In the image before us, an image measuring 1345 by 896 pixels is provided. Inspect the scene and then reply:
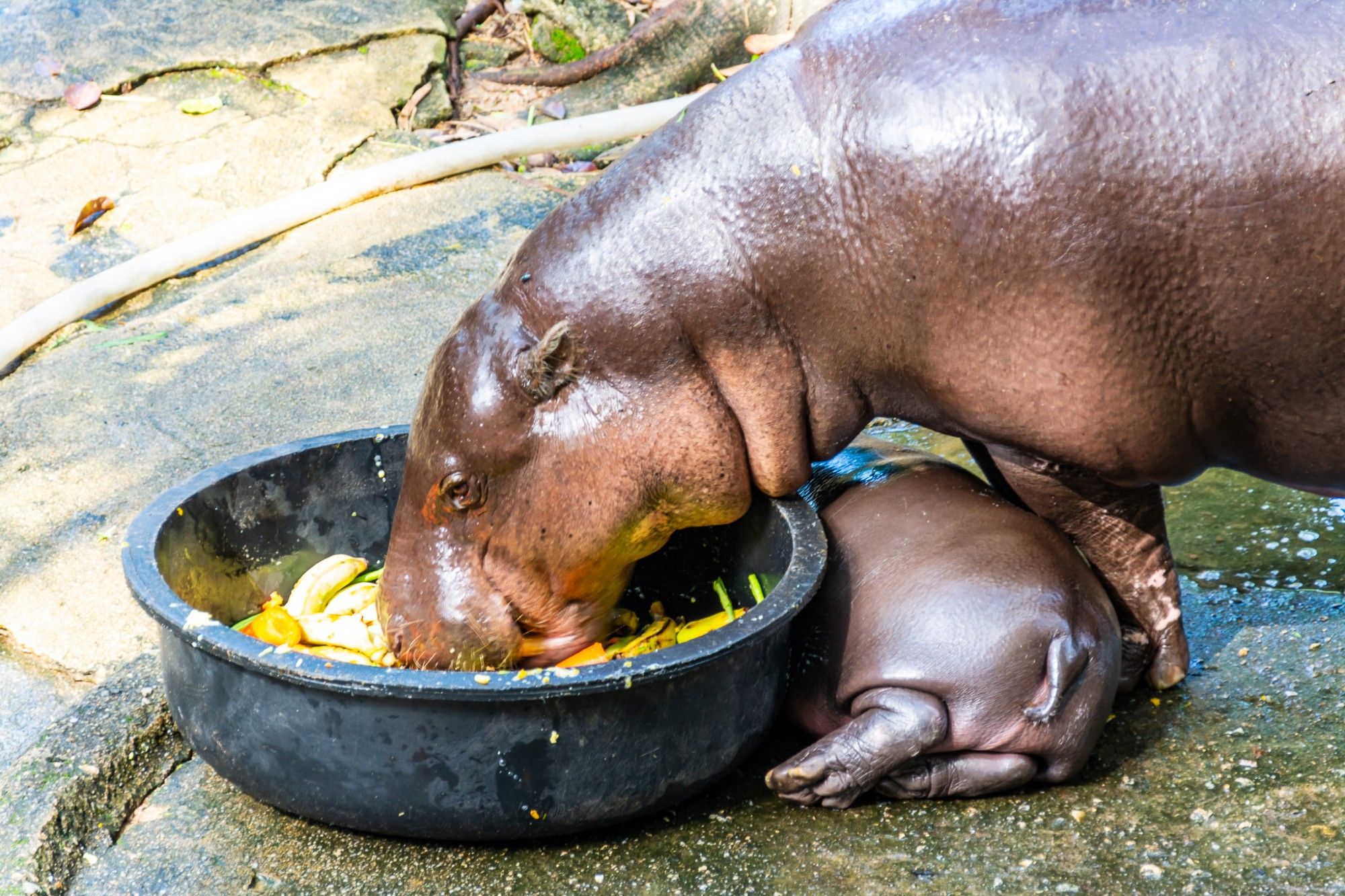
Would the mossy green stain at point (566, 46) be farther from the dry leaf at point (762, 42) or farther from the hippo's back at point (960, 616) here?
the hippo's back at point (960, 616)

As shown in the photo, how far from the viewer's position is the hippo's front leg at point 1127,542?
11.1ft

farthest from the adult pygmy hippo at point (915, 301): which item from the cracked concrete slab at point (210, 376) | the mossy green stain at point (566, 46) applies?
the mossy green stain at point (566, 46)

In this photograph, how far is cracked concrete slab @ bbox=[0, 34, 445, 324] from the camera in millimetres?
6469

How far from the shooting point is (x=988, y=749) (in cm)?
304

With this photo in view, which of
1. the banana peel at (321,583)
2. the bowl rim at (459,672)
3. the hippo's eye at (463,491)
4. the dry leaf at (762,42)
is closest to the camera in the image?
the bowl rim at (459,672)

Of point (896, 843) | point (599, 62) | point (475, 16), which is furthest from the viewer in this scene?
point (475, 16)

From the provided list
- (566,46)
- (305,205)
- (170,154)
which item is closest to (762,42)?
(566,46)

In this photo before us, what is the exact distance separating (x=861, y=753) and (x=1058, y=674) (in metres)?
0.45

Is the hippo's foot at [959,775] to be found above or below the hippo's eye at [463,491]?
below

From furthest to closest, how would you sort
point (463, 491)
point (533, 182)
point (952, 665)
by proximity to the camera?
point (533, 182) → point (463, 491) → point (952, 665)

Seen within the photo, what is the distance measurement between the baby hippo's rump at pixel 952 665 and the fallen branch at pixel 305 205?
142 inches

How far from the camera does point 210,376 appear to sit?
530cm

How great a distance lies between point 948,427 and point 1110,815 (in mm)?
884

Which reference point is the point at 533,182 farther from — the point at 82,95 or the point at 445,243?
the point at 82,95
